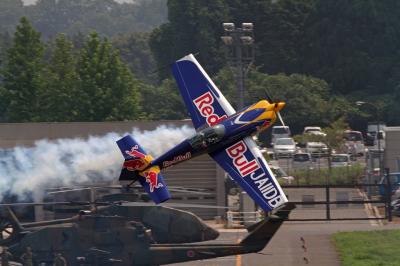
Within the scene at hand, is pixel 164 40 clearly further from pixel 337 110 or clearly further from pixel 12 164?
pixel 12 164

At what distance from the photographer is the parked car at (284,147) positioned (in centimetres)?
9469

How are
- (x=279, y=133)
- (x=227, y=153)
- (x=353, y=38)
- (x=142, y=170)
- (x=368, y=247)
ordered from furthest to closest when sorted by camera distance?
(x=353, y=38) < (x=279, y=133) < (x=368, y=247) < (x=227, y=153) < (x=142, y=170)

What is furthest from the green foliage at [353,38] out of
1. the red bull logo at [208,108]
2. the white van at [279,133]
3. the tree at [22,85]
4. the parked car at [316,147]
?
the red bull logo at [208,108]

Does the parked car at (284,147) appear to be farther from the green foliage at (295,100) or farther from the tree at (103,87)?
the green foliage at (295,100)

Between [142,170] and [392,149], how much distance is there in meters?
32.7

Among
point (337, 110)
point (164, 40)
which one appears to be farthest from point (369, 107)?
point (164, 40)

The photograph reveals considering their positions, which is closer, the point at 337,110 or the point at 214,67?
the point at 337,110

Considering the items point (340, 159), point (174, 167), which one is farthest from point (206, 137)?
point (340, 159)

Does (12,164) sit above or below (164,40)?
below

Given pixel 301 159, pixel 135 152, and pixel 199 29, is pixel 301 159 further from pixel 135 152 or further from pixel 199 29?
pixel 199 29

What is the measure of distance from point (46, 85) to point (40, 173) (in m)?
44.5

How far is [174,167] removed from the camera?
59.7m

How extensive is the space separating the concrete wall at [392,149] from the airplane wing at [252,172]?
28.9 m

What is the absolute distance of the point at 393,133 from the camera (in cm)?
7094
